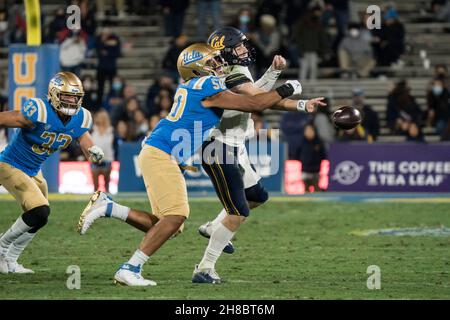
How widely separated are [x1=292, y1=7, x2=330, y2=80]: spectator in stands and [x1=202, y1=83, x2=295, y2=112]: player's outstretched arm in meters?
11.3

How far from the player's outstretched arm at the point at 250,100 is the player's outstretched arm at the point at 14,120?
1.55 metres

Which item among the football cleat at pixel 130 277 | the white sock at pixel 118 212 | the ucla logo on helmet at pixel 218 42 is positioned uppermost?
the ucla logo on helmet at pixel 218 42

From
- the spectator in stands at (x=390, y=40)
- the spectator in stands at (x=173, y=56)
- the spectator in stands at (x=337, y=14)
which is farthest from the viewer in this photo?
the spectator in stands at (x=337, y=14)

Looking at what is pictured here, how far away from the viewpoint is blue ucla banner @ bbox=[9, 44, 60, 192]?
53.2 feet

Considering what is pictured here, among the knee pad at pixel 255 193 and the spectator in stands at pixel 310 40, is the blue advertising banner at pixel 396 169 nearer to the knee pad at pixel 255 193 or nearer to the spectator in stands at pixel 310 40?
the spectator in stands at pixel 310 40

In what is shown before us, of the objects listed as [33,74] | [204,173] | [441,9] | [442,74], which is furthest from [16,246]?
[441,9]

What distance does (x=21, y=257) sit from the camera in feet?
34.2

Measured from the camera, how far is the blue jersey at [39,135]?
30.2 ft

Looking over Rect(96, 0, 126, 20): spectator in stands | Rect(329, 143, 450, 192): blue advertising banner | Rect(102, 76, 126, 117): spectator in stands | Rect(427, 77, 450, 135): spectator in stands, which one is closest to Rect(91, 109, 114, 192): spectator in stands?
Rect(102, 76, 126, 117): spectator in stands

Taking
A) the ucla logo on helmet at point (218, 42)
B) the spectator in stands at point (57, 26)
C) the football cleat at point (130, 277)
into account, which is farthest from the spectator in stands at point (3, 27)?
the football cleat at point (130, 277)

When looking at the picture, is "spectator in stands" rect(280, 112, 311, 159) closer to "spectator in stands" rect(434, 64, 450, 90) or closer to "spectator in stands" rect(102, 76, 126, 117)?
"spectator in stands" rect(434, 64, 450, 90)

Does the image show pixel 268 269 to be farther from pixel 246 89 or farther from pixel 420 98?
pixel 420 98

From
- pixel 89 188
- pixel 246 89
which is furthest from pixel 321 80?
pixel 246 89

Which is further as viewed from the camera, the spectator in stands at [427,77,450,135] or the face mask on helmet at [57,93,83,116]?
the spectator in stands at [427,77,450,135]
